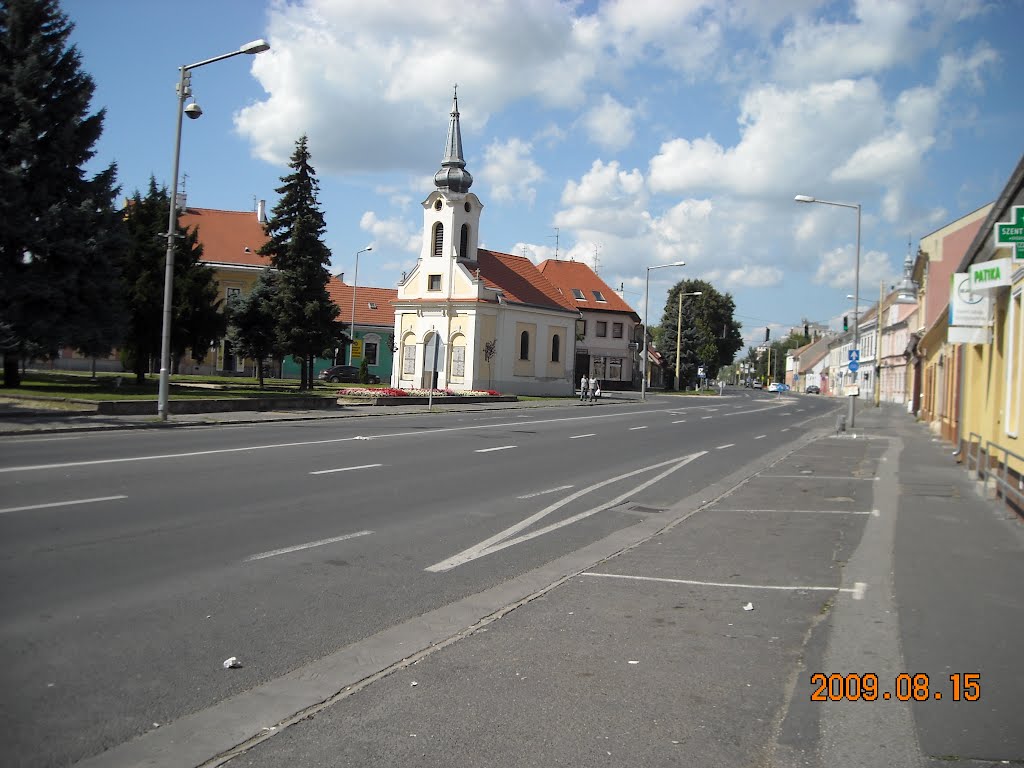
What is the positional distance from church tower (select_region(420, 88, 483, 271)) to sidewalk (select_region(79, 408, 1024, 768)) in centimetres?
5385

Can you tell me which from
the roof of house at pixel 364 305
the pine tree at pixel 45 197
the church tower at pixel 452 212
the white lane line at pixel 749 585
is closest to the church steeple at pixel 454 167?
the church tower at pixel 452 212

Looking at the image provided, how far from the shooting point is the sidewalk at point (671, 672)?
165 inches

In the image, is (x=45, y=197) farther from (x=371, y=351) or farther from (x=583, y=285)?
(x=583, y=285)

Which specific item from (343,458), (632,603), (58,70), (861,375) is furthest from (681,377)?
(632,603)

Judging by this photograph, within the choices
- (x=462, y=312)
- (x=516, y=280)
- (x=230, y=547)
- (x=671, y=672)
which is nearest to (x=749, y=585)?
(x=671, y=672)

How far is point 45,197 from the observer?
101ft

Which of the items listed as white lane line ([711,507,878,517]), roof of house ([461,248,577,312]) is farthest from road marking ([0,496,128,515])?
roof of house ([461,248,577,312])

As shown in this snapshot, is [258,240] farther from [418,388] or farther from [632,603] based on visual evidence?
[632,603]

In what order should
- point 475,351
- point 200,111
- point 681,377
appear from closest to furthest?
point 200,111 → point 475,351 → point 681,377

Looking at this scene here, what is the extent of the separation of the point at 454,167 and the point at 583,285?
28526 mm

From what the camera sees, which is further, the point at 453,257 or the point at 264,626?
the point at 453,257

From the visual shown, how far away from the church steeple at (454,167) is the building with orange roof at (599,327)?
78.0 ft

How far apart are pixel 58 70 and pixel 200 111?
43.0ft

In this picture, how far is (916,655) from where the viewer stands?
568cm
